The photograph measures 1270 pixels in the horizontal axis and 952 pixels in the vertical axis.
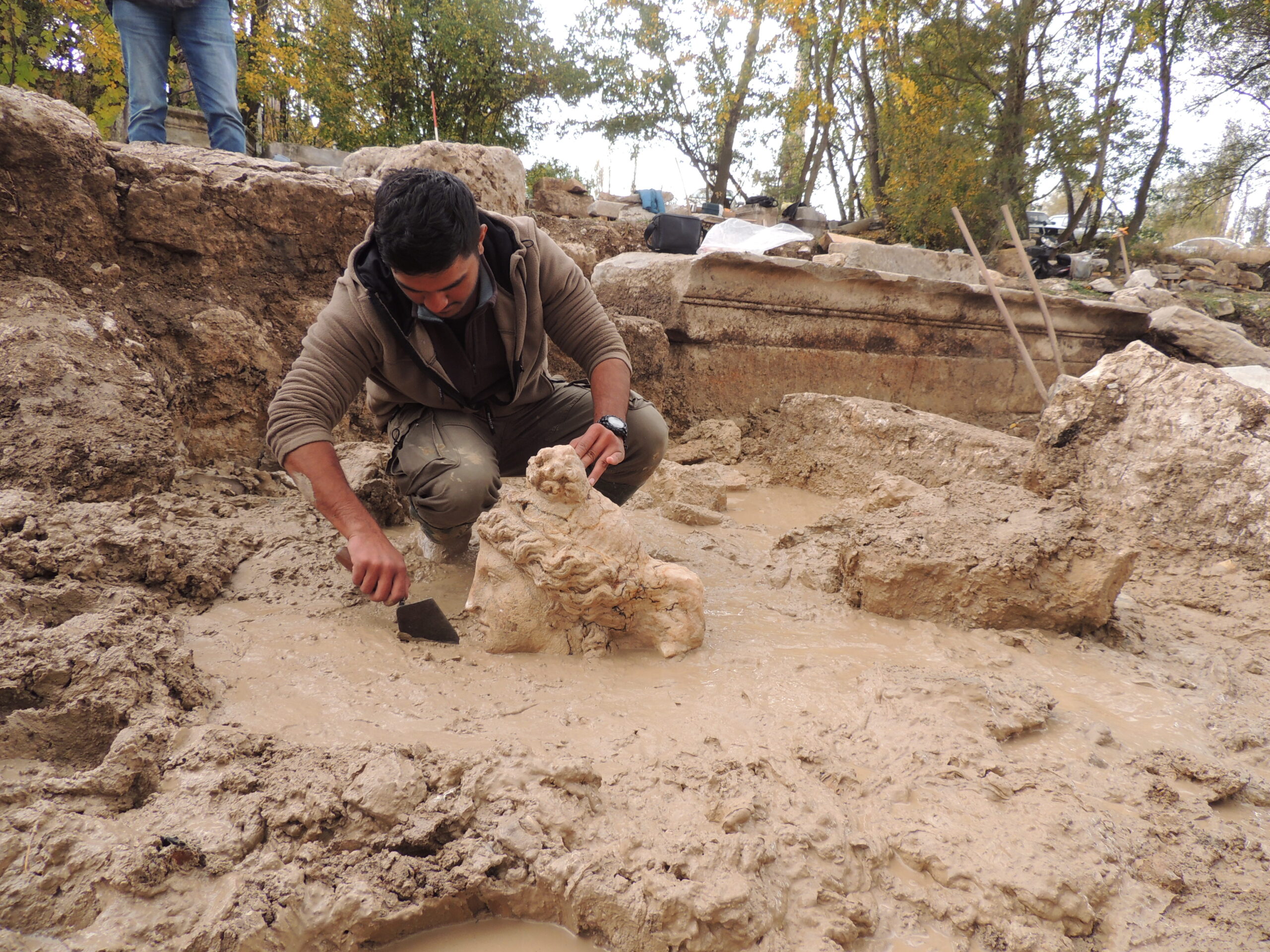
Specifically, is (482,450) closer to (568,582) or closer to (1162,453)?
(568,582)

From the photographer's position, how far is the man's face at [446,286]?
6.20 ft

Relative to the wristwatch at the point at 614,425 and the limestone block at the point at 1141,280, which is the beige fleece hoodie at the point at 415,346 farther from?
the limestone block at the point at 1141,280

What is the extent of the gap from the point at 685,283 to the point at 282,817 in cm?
332

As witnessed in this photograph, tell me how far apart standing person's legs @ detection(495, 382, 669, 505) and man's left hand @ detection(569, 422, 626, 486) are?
1.13ft

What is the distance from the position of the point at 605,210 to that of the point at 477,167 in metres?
6.52

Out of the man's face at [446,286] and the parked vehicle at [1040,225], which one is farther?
the parked vehicle at [1040,225]

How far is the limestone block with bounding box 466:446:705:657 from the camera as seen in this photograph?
5.93ft

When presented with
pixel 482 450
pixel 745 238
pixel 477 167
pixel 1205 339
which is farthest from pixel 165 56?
pixel 1205 339

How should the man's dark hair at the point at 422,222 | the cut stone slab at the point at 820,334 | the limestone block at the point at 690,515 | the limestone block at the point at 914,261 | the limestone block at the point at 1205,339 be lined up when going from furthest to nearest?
1. the limestone block at the point at 914,261
2. the limestone block at the point at 1205,339
3. the cut stone slab at the point at 820,334
4. the limestone block at the point at 690,515
5. the man's dark hair at the point at 422,222

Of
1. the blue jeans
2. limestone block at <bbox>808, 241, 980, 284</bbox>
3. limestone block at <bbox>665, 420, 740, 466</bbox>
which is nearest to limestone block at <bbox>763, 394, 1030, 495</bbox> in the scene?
limestone block at <bbox>665, 420, 740, 466</bbox>

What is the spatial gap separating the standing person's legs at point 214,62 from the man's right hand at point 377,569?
114 inches

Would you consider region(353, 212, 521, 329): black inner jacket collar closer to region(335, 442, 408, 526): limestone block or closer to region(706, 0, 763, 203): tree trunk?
region(335, 442, 408, 526): limestone block

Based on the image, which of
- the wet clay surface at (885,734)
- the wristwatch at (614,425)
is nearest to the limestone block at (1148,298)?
the wet clay surface at (885,734)

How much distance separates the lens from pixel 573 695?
161cm
